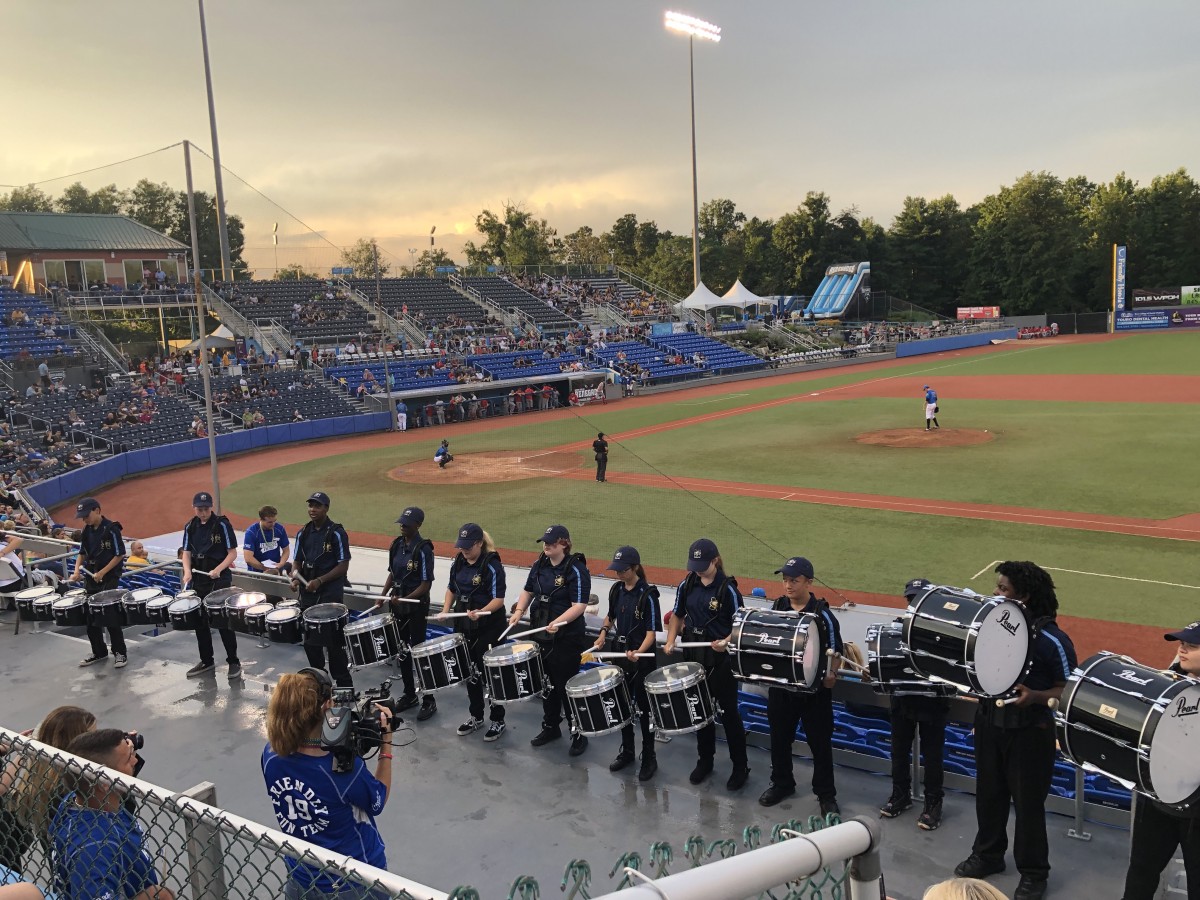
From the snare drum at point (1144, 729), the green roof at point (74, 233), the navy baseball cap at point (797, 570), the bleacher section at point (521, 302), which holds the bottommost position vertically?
the snare drum at point (1144, 729)

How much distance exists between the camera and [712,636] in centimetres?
730

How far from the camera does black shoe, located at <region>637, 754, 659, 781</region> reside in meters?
7.26

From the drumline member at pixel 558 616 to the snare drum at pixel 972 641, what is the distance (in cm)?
332

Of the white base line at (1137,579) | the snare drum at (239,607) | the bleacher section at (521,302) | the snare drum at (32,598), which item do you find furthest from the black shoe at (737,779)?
the bleacher section at (521,302)

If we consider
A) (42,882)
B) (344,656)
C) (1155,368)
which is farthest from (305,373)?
(1155,368)

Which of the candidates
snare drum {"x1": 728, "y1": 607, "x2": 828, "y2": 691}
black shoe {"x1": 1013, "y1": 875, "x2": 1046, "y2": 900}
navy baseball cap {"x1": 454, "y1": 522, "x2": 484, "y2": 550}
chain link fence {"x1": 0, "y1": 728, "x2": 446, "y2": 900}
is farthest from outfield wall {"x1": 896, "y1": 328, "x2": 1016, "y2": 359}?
chain link fence {"x1": 0, "y1": 728, "x2": 446, "y2": 900}

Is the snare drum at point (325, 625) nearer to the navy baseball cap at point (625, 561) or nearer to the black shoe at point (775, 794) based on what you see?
the navy baseball cap at point (625, 561)

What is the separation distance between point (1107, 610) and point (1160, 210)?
92.3 meters

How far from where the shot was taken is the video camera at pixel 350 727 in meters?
3.84

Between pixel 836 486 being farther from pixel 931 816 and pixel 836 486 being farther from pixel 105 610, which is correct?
pixel 105 610

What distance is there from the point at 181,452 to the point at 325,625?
2609cm

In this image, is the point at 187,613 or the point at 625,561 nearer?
the point at 625,561

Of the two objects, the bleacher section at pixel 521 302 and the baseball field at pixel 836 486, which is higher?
the bleacher section at pixel 521 302

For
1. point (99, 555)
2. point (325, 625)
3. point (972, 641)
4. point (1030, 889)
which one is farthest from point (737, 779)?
point (99, 555)
